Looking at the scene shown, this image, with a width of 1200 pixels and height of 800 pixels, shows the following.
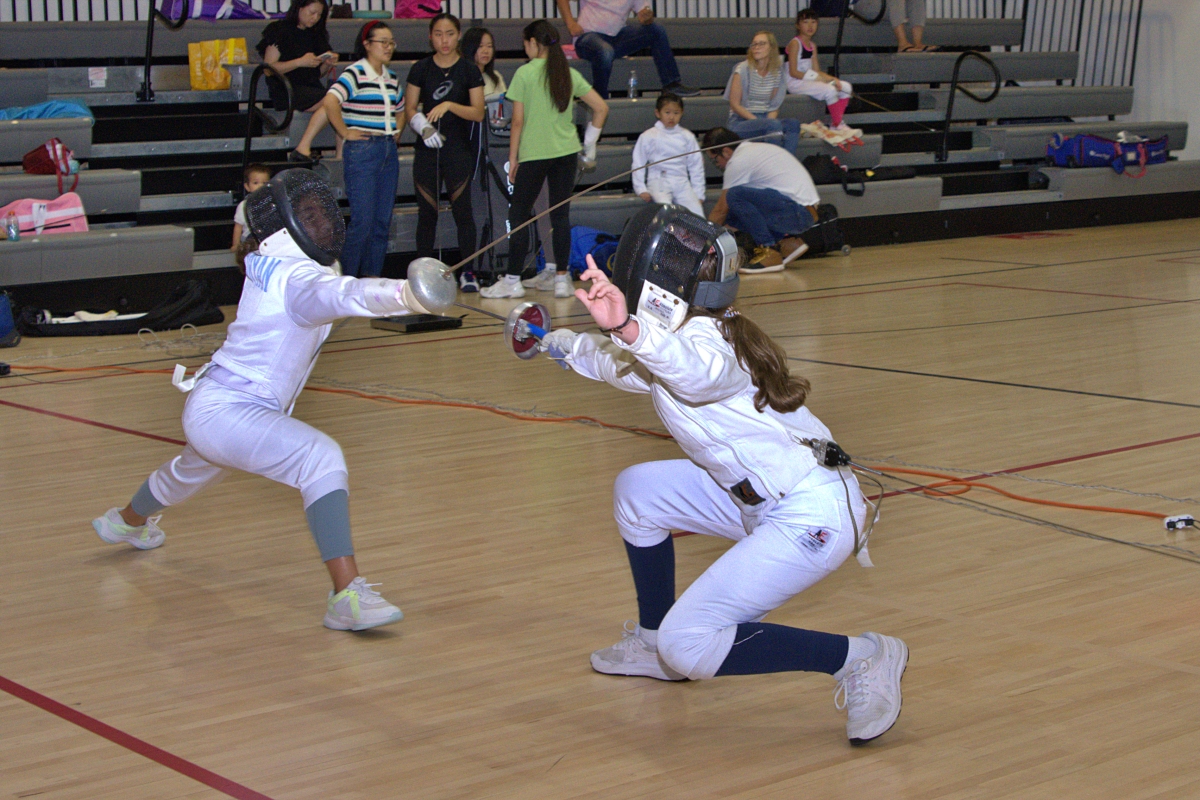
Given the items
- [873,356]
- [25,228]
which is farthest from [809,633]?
[25,228]

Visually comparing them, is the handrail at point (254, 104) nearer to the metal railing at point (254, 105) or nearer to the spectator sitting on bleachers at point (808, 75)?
the metal railing at point (254, 105)

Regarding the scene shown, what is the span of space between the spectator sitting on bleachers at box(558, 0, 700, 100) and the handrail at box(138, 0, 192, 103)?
101 inches

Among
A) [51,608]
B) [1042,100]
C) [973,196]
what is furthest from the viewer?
[1042,100]

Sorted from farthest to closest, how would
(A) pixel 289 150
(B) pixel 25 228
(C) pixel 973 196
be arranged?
1. (C) pixel 973 196
2. (A) pixel 289 150
3. (B) pixel 25 228

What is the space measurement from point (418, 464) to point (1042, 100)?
9.82 metres

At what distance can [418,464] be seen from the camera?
4.03 meters

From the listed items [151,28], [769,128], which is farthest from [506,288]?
[151,28]

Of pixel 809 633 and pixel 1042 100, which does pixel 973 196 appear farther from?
pixel 809 633

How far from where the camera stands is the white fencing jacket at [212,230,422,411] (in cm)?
282

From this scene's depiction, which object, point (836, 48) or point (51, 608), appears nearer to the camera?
point (51, 608)

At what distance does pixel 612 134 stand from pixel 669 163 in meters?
1.84

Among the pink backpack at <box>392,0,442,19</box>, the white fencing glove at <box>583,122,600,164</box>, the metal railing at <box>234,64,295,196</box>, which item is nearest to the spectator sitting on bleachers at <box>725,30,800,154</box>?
the white fencing glove at <box>583,122,600,164</box>

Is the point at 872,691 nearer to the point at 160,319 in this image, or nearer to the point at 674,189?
the point at 160,319

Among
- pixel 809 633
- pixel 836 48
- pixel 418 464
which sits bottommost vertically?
pixel 418 464
